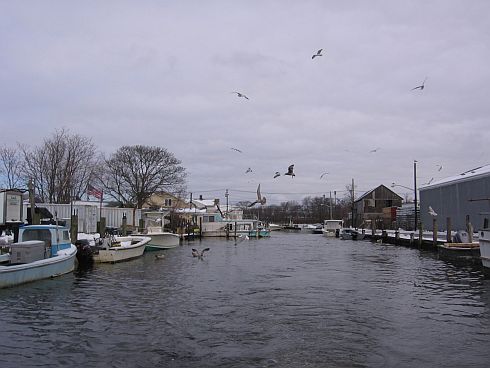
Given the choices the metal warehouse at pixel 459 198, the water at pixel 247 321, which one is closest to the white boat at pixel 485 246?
the water at pixel 247 321

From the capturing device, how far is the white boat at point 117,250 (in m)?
29.4

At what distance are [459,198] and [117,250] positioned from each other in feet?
110

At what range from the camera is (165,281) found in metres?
22.2

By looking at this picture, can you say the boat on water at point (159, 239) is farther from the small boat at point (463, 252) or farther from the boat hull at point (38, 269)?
the small boat at point (463, 252)

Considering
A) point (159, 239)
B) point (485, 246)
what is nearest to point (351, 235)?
point (159, 239)

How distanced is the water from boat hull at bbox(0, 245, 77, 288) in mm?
435

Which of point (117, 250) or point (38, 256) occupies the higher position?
point (38, 256)

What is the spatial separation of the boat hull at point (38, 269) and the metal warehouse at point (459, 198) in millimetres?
29407

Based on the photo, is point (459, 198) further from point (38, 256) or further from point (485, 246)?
point (38, 256)

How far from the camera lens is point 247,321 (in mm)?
13562

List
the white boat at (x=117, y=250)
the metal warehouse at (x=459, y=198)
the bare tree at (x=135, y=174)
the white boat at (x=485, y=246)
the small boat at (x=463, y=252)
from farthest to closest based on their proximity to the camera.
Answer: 1. the bare tree at (x=135, y=174)
2. the metal warehouse at (x=459, y=198)
3. the small boat at (x=463, y=252)
4. the white boat at (x=117, y=250)
5. the white boat at (x=485, y=246)

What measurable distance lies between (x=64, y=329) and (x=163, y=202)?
84998 mm

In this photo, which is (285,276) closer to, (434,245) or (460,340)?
(460,340)

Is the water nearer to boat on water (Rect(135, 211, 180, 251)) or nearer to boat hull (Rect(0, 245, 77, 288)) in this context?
boat hull (Rect(0, 245, 77, 288))
